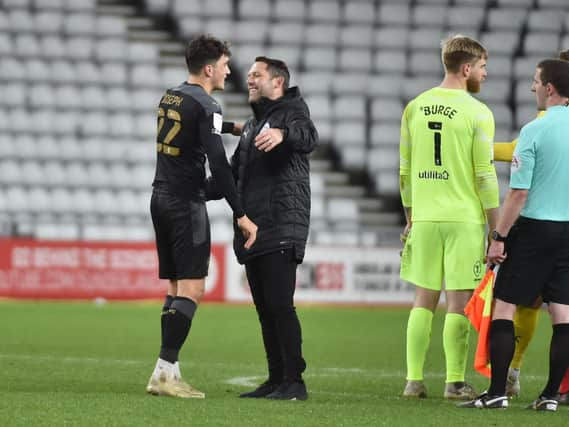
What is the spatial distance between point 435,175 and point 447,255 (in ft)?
1.64

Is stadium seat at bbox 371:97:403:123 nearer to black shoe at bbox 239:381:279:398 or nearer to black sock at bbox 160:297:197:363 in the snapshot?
black shoe at bbox 239:381:279:398

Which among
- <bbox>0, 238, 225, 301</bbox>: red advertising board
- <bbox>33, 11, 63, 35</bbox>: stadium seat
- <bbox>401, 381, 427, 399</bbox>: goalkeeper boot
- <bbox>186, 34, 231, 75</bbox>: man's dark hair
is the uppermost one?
<bbox>33, 11, 63, 35</bbox>: stadium seat

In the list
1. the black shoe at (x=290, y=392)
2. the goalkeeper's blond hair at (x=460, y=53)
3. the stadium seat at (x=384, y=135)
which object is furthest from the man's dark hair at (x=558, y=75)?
the stadium seat at (x=384, y=135)

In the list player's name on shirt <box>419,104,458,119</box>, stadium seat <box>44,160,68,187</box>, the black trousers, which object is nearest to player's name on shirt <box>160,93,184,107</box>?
the black trousers

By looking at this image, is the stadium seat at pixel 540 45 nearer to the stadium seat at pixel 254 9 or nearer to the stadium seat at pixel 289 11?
the stadium seat at pixel 289 11

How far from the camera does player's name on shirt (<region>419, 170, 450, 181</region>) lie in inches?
305

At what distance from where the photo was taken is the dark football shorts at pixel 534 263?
6984 millimetres

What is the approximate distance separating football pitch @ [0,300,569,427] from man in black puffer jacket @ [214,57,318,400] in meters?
0.33

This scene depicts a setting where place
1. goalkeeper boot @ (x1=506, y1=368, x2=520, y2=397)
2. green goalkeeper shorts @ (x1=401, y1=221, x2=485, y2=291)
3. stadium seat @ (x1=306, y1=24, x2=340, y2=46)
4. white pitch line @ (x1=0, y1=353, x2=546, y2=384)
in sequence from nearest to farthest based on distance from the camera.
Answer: green goalkeeper shorts @ (x1=401, y1=221, x2=485, y2=291) → goalkeeper boot @ (x1=506, y1=368, x2=520, y2=397) → white pitch line @ (x1=0, y1=353, x2=546, y2=384) → stadium seat @ (x1=306, y1=24, x2=340, y2=46)

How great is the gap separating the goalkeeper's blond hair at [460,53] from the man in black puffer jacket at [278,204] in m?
0.96

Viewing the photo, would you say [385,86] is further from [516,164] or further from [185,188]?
[516,164]

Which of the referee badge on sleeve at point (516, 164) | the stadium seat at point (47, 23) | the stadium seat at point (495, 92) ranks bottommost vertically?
the referee badge on sleeve at point (516, 164)

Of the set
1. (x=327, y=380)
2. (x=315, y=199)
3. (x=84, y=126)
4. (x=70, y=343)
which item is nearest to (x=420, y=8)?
(x=315, y=199)

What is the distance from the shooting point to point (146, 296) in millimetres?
18516
